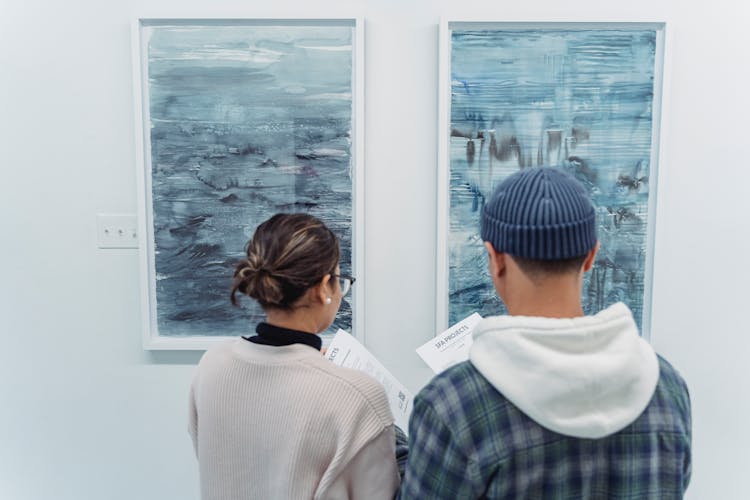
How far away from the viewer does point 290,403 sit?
0.82m

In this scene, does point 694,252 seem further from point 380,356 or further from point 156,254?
point 156,254

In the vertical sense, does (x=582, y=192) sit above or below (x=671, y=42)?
below

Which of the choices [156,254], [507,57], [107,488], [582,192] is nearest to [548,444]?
[582,192]

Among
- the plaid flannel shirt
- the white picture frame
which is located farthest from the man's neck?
the white picture frame

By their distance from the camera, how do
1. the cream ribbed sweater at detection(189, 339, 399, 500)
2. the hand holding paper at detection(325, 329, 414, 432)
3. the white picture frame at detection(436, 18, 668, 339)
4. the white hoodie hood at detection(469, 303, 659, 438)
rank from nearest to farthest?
the white hoodie hood at detection(469, 303, 659, 438), the cream ribbed sweater at detection(189, 339, 399, 500), the hand holding paper at detection(325, 329, 414, 432), the white picture frame at detection(436, 18, 668, 339)

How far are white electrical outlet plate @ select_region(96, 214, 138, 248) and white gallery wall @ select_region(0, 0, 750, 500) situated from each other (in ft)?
0.08

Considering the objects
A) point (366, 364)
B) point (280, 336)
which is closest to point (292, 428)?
point (280, 336)

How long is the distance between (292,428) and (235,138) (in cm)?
91

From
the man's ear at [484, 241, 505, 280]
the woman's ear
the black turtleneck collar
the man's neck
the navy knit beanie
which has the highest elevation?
the navy knit beanie

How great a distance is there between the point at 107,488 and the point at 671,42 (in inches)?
81.7

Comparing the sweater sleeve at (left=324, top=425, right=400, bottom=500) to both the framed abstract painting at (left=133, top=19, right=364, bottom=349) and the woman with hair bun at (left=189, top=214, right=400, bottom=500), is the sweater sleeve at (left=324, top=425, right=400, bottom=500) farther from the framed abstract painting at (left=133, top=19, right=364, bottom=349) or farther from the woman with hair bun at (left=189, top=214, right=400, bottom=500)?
the framed abstract painting at (left=133, top=19, right=364, bottom=349)

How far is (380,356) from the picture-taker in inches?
61.9

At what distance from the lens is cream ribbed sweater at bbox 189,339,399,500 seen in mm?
816

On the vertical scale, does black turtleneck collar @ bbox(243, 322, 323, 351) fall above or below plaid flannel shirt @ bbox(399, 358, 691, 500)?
above
